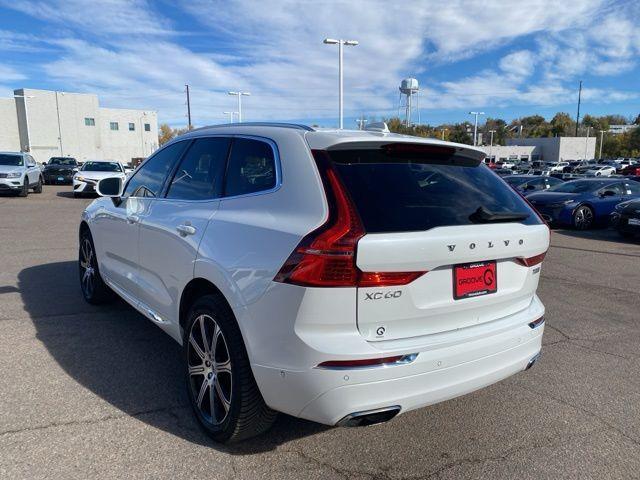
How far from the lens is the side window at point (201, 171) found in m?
3.29

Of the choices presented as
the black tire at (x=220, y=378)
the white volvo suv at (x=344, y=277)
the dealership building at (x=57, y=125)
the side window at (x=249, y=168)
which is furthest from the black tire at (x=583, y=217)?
the dealership building at (x=57, y=125)

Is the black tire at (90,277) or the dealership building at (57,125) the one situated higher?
the dealership building at (57,125)

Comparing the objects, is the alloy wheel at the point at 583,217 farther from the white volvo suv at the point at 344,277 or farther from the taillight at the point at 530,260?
the taillight at the point at 530,260

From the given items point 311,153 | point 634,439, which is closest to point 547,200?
point 634,439

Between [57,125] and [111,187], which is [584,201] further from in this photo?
[57,125]

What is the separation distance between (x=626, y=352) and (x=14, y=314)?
5.80 m

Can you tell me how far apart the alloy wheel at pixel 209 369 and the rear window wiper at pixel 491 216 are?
1526 millimetres

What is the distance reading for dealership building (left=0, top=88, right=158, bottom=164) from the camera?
6381 cm

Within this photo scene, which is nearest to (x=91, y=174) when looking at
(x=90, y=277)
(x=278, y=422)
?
(x=90, y=277)

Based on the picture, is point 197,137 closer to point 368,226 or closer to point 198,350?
point 198,350

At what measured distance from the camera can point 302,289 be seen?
2309 mm

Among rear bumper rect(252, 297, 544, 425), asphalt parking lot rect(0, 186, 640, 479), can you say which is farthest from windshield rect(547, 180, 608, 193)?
rear bumper rect(252, 297, 544, 425)

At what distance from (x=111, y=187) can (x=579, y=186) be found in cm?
1377

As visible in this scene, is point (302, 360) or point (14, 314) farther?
point (14, 314)
